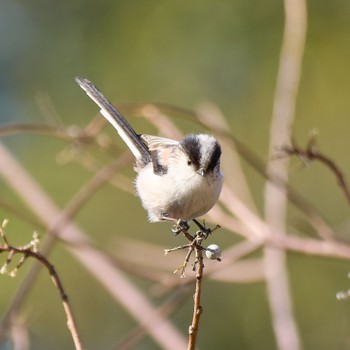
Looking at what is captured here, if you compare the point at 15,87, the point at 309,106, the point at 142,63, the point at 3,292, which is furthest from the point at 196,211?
the point at 15,87

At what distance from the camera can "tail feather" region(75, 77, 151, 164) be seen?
8.87ft

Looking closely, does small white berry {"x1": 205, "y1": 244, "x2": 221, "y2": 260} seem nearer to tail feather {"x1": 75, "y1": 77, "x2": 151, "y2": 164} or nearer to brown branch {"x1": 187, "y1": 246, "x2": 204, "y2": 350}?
brown branch {"x1": 187, "y1": 246, "x2": 204, "y2": 350}

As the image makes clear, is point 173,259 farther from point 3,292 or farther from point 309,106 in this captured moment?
point 309,106

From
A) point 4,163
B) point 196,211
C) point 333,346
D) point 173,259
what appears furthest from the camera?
point 333,346

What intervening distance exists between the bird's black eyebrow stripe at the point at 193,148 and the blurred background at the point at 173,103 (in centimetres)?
269

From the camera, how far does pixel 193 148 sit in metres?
2.75

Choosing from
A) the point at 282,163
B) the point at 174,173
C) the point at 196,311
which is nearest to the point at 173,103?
the point at 282,163

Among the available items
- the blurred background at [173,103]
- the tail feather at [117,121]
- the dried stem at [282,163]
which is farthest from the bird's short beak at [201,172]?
the blurred background at [173,103]

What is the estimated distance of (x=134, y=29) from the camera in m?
7.23

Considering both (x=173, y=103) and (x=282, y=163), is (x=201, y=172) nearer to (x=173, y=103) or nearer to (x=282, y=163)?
(x=282, y=163)

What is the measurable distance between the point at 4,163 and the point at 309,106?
11.2 ft

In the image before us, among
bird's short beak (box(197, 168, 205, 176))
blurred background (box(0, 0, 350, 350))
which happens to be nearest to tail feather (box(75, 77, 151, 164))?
bird's short beak (box(197, 168, 205, 176))

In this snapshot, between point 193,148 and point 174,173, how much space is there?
0.10 m

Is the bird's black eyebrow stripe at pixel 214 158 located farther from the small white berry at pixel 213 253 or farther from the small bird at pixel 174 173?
the small white berry at pixel 213 253
